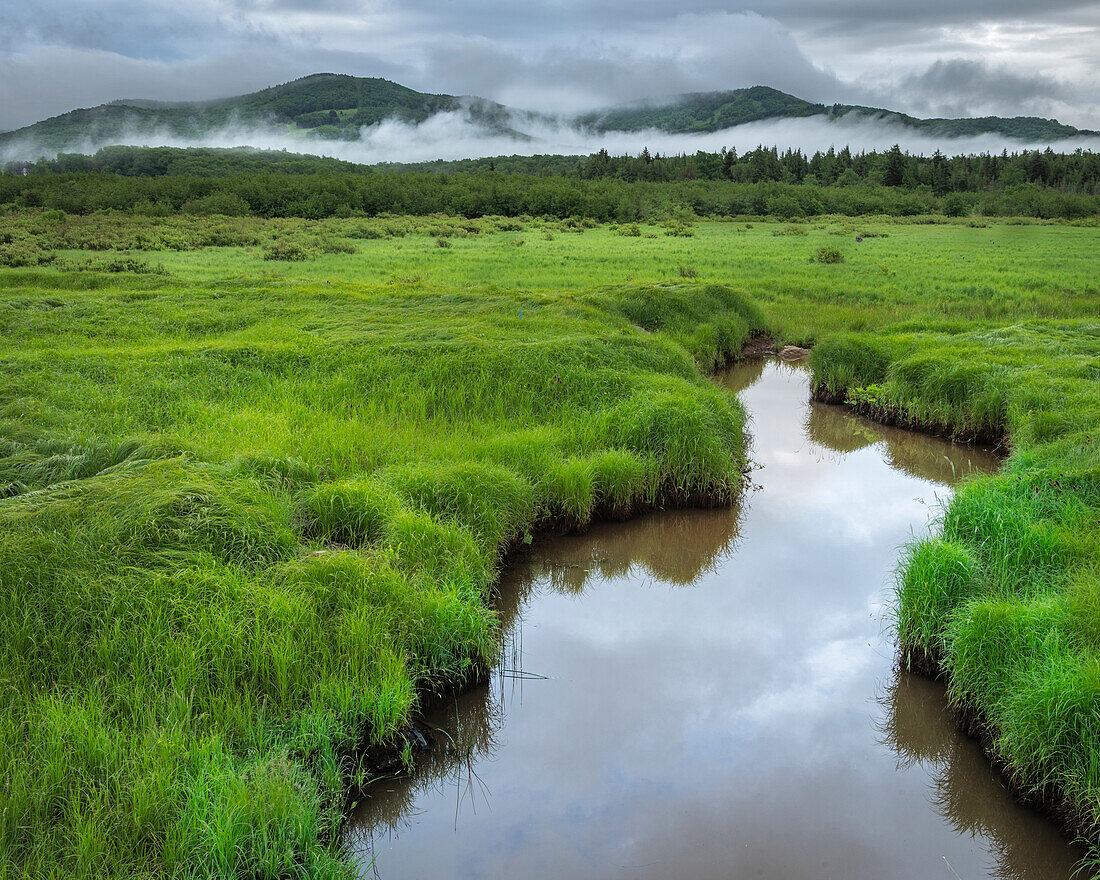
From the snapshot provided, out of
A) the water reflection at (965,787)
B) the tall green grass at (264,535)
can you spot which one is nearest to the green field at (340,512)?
the tall green grass at (264,535)

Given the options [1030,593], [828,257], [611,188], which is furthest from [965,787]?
[611,188]

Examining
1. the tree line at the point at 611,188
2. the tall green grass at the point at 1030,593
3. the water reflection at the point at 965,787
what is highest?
the tree line at the point at 611,188

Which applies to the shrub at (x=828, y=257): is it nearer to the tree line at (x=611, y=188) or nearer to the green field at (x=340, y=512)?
the green field at (x=340, y=512)

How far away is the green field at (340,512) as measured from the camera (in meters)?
4.03

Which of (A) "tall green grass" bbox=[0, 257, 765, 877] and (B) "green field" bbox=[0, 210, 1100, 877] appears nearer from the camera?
(A) "tall green grass" bbox=[0, 257, 765, 877]

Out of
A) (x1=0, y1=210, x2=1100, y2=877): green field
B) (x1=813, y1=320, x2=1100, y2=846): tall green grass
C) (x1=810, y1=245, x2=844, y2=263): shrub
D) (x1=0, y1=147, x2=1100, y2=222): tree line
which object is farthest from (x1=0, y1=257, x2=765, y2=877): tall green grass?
(x1=0, y1=147, x2=1100, y2=222): tree line

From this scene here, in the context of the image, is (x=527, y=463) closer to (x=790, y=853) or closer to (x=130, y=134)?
(x=790, y=853)

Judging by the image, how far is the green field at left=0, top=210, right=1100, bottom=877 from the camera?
403 centimetres

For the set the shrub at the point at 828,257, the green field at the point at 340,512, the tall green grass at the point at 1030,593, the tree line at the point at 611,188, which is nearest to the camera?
the green field at the point at 340,512

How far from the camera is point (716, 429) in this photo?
398 inches

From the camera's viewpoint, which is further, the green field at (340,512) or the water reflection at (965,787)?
the water reflection at (965,787)

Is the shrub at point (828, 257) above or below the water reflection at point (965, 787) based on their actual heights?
above

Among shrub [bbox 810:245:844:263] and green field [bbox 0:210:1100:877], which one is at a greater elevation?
shrub [bbox 810:245:844:263]

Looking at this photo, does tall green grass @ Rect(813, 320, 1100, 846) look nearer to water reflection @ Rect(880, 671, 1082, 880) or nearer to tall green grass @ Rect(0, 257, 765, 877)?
water reflection @ Rect(880, 671, 1082, 880)
